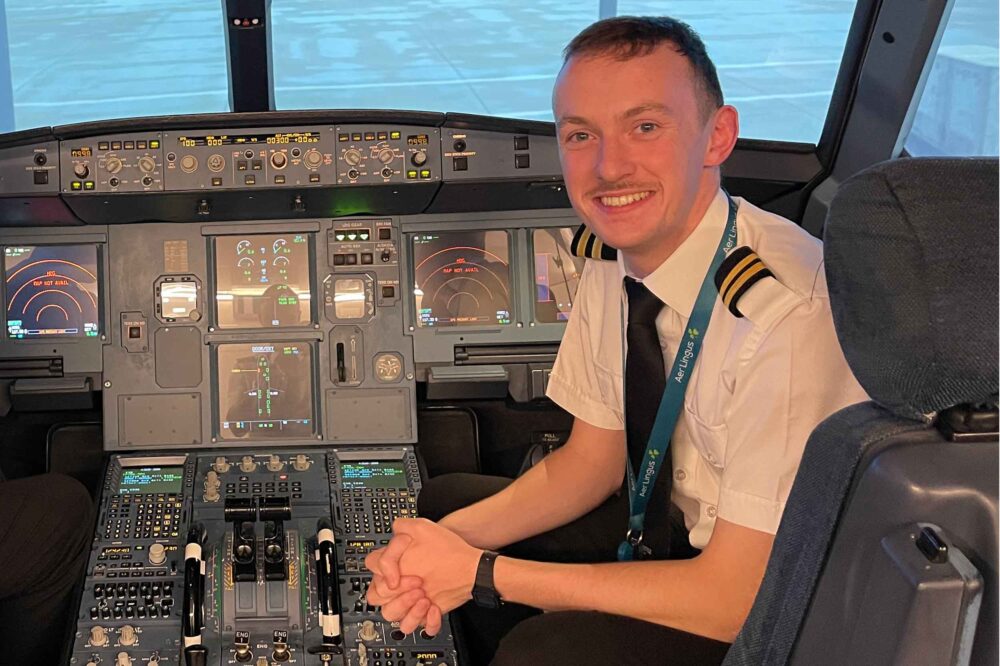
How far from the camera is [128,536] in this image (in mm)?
2752

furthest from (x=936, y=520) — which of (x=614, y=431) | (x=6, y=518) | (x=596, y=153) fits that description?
(x=6, y=518)

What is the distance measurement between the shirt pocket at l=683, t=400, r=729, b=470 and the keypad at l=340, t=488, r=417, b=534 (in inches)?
49.3

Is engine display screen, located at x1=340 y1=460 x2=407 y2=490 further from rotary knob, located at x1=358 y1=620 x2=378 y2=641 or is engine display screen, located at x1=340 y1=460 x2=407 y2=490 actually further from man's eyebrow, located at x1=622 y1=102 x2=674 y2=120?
man's eyebrow, located at x1=622 y1=102 x2=674 y2=120

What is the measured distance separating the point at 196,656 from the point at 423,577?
884 mm

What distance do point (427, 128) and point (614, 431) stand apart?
1.41 metres

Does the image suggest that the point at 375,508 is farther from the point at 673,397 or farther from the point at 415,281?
the point at 673,397

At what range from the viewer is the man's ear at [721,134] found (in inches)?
66.5

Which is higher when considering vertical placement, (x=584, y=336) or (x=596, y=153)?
(x=596, y=153)

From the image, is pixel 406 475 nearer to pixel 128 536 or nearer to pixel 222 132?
pixel 128 536

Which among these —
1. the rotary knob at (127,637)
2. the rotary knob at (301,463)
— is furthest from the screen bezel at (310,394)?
the rotary knob at (127,637)

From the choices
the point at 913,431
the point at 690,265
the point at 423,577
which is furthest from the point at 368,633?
the point at 913,431

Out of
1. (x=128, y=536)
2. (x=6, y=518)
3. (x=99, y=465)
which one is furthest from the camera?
(x=99, y=465)

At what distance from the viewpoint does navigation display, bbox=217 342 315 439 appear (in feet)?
10.6

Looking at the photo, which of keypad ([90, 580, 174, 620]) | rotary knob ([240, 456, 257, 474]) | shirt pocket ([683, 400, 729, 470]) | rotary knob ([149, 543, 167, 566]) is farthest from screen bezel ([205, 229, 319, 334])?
shirt pocket ([683, 400, 729, 470])
